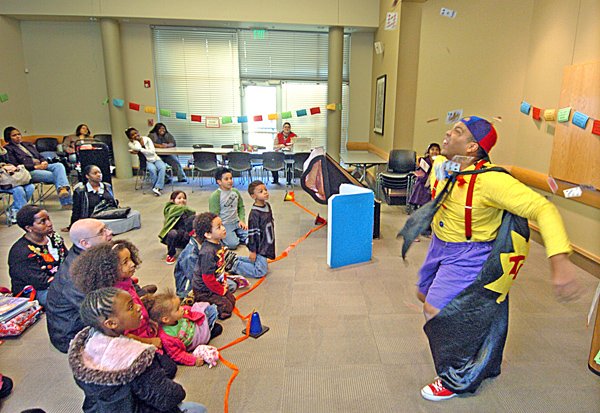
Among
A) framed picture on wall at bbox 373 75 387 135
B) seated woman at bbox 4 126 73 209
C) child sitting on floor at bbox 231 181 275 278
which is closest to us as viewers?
child sitting on floor at bbox 231 181 275 278

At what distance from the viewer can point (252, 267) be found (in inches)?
148

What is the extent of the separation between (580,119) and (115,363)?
4.46 metres

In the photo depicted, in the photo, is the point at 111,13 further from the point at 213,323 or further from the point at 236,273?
the point at 213,323

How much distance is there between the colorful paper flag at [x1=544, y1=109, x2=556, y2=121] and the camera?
4418 mm

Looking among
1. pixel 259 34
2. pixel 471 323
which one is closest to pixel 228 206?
pixel 471 323

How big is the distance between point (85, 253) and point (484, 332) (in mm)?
2047

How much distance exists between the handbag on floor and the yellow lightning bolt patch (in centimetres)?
306

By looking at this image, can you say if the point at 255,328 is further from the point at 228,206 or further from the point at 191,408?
the point at 228,206

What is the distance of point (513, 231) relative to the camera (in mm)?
1841

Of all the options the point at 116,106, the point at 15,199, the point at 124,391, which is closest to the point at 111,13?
the point at 116,106

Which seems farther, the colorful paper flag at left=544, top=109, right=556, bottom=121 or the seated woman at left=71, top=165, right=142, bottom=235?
the seated woman at left=71, top=165, right=142, bottom=235

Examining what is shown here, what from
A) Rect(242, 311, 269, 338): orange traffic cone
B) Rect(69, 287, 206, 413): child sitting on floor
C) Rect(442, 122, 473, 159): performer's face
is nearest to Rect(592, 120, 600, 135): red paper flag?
Rect(442, 122, 473, 159): performer's face

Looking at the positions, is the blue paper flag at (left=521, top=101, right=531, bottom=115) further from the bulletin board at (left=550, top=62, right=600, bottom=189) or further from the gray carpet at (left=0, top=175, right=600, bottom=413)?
the gray carpet at (left=0, top=175, right=600, bottom=413)

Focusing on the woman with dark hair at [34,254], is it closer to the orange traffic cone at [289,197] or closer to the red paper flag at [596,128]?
the orange traffic cone at [289,197]
